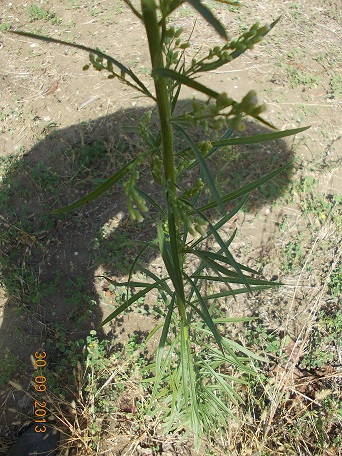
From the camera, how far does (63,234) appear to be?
9.69ft

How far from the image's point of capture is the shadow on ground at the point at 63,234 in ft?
8.30

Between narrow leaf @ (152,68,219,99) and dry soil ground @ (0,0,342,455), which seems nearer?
narrow leaf @ (152,68,219,99)

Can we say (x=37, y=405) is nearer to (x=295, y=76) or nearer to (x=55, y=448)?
(x=55, y=448)

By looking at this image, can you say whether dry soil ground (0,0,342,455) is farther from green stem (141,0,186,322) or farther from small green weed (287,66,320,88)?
green stem (141,0,186,322)

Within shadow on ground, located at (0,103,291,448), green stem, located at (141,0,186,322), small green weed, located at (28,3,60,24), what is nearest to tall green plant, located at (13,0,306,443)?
green stem, located at (141,0,186,322)

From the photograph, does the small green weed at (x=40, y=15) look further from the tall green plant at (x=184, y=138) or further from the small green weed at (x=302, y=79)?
the tall green plant at (x=184, y=138)

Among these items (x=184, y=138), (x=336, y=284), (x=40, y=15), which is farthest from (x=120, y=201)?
(x=40, y=15)

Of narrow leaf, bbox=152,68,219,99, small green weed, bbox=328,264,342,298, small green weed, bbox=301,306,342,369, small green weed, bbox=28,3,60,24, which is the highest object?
small green weed, bbox=28,3,60,24

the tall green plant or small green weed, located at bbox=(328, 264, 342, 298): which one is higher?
small green weed, located at bbox=(328, 264, 342, 298)

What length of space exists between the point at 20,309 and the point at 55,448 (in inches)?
35.5

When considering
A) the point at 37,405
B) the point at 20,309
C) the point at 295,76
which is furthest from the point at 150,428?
the point at 295,76

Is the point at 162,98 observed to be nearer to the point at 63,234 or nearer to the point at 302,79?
the point at 63,234

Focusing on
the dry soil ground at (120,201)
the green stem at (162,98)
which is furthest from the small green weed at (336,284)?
the green stem at (162,98)

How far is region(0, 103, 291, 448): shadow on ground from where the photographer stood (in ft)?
8.30
